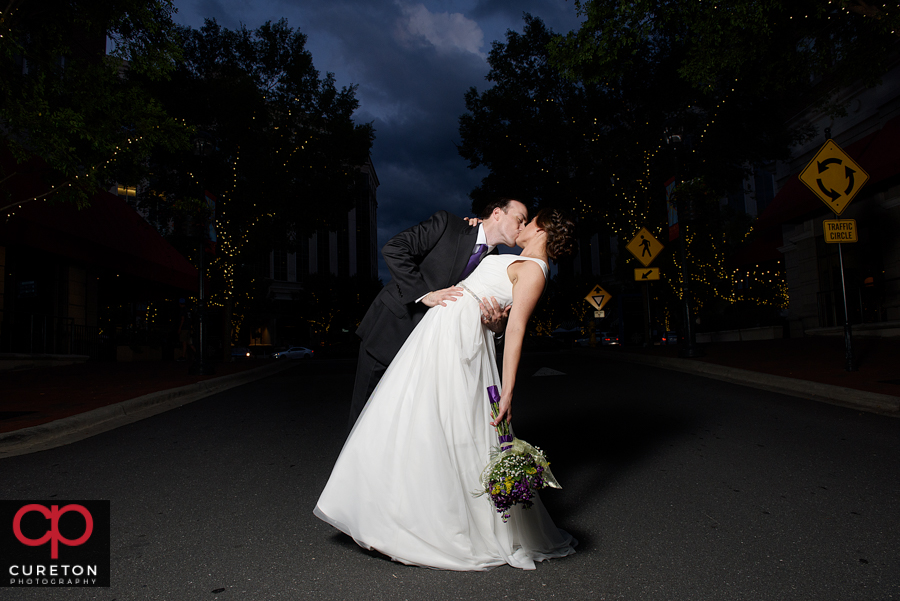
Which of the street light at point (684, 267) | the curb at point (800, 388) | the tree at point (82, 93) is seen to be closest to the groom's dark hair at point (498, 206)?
the curb at point (800, 388)

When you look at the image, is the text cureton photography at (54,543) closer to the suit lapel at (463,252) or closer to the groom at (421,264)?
the groom at (421,264)

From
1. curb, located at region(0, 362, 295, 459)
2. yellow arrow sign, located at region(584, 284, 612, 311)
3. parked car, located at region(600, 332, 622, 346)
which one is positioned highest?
yellow arrow sign, located at region(584, 284, 612, 311)

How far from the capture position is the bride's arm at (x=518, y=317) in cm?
259

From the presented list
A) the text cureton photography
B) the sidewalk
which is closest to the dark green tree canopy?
the sidewalk

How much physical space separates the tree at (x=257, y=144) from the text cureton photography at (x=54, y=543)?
58.8 ft

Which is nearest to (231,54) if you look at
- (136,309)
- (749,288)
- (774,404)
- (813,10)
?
(136,309)

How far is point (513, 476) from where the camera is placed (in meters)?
2.34

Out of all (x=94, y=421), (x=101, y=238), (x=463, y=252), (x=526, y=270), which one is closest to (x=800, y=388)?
(x=463, y=252)

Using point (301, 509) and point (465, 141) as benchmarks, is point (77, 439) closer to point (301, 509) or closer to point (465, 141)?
point (301, 509)

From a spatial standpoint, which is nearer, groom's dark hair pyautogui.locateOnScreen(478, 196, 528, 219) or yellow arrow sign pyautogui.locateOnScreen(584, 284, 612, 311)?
groom's dark hair pyautogui.locateOnScreen(478, 196, 528, 219)

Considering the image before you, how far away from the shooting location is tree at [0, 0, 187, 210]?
699 centimetres

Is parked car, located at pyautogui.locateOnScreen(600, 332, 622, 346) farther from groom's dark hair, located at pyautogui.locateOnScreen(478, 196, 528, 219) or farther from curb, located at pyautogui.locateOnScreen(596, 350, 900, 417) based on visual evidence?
groom's dark hair, located at pyautogui.locateOnScreen(478, 196, 528, 219)

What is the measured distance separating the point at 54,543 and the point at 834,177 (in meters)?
10.0

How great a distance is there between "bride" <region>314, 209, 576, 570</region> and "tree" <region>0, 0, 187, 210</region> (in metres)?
6.72
